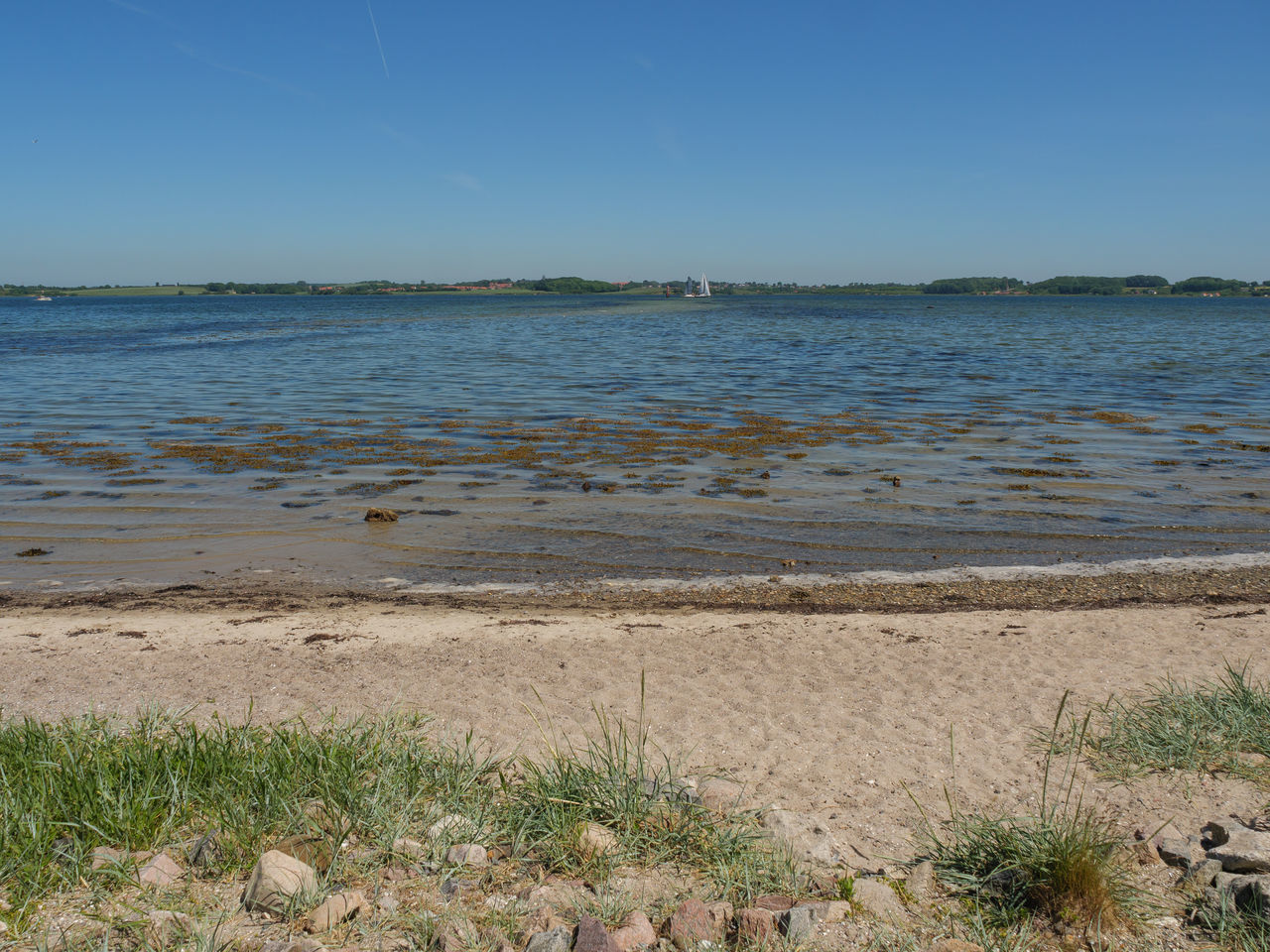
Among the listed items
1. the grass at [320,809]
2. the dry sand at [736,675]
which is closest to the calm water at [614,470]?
the dry sand at [736,675]

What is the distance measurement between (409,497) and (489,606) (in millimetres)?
Result: 4583

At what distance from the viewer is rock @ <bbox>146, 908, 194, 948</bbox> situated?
3084 mm

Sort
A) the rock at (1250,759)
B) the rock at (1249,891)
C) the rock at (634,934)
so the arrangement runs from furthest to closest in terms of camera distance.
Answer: the rock at (1250,759), the rock at (1249,891), the rock at (634,934)

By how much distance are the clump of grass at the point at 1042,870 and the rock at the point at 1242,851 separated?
37 centimetres

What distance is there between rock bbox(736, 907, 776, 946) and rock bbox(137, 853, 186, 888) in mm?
2200

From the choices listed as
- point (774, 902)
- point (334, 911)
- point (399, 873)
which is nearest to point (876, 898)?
point (774, 902)

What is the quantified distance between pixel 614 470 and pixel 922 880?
417 inches

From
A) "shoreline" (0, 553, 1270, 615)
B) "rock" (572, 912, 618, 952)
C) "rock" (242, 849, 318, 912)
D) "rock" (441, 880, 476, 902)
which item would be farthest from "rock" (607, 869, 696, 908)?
"shoreline" (0, 553, 1270, 615)

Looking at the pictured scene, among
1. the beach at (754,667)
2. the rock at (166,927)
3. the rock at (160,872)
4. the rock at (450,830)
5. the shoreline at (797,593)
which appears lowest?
the shoreline at (797,593)

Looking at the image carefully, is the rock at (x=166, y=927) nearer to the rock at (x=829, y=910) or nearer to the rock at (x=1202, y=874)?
the rock at (x=829, y=910)

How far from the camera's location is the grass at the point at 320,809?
3.51m

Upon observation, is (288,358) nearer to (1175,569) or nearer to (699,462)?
(699,462)

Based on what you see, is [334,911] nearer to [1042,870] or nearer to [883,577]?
[1042,870]

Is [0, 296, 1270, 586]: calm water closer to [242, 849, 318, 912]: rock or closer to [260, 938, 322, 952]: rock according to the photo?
[242, 849, 318, 912]: rock
